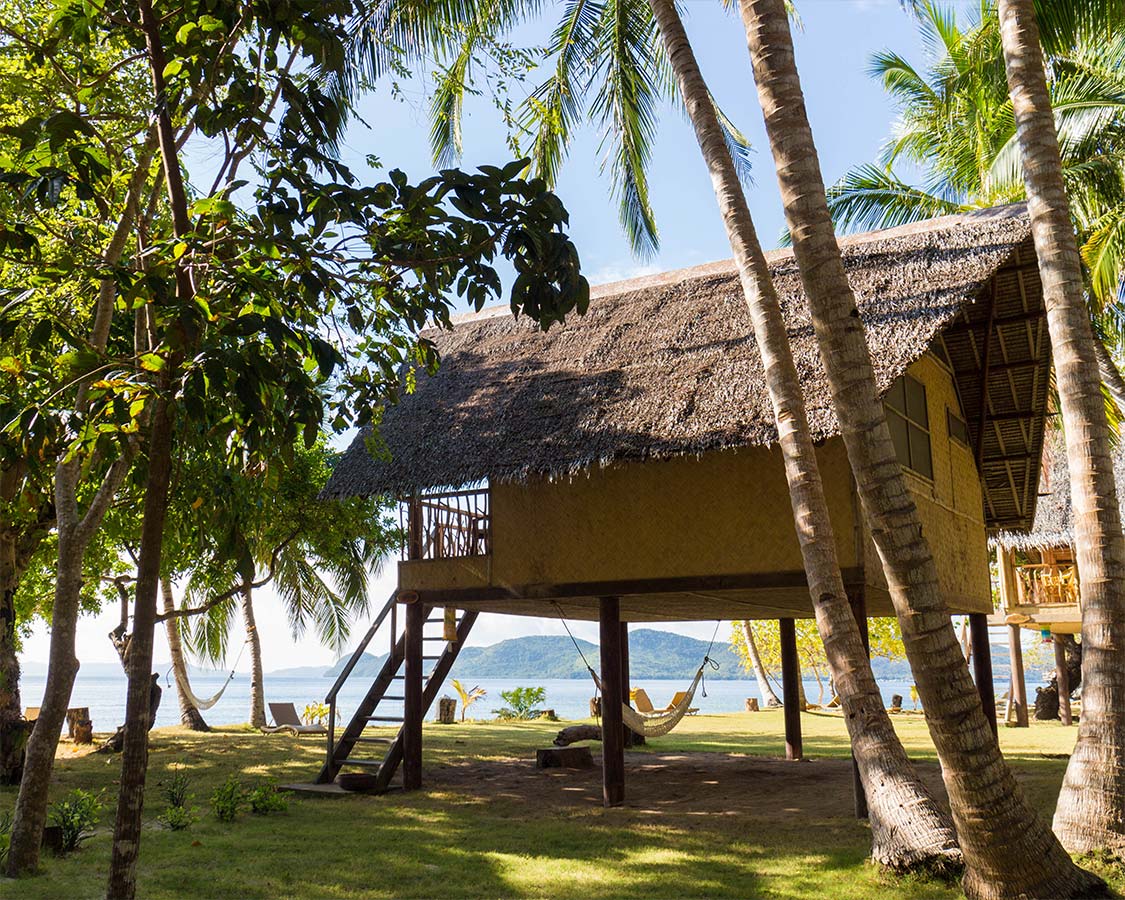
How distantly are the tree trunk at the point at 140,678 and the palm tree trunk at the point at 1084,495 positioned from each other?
4434 millimetres

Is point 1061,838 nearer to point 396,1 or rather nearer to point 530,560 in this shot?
point 530,560

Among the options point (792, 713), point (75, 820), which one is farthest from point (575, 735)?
point (75, 820)

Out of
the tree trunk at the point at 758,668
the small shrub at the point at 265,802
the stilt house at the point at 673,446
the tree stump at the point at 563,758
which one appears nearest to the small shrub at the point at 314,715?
the tree trunk at the point at 758,668

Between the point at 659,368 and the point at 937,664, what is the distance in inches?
189

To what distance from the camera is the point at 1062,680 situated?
55.2 feet

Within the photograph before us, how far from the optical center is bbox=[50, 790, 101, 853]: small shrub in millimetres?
6105

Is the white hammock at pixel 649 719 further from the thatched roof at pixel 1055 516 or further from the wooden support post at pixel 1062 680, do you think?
the wooden support post at pixel 1062 680

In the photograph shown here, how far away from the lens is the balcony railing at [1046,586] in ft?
51.8

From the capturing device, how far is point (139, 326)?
5961 millimetres

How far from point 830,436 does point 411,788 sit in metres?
5.01

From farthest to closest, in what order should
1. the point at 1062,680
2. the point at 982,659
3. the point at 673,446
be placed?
the point at 1062,680, the point at 982,659, the point at 673,446

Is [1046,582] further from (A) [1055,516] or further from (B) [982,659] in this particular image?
(B) [982,659]

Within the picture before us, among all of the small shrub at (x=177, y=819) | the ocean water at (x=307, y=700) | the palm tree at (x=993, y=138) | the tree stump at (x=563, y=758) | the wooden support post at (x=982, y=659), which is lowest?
the ocean water at (x=307, y=700)

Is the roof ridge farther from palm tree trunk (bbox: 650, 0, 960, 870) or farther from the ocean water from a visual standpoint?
the ocean water
